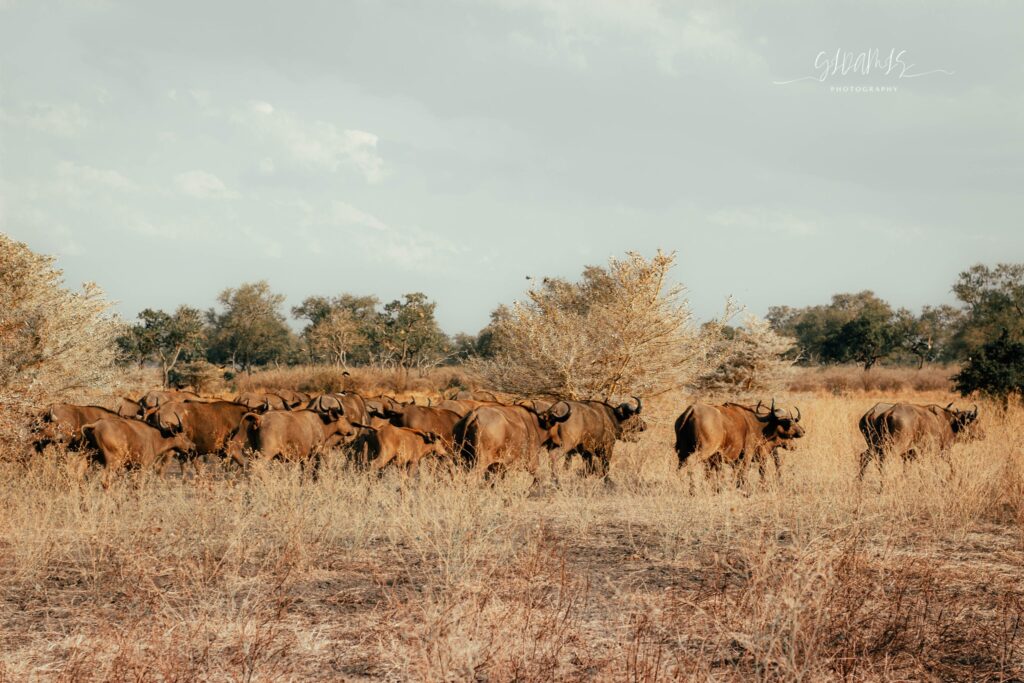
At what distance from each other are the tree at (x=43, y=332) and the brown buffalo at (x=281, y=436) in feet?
9.40

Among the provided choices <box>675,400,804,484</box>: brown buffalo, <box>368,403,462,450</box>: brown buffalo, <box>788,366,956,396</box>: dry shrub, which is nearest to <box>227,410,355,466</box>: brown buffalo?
<box>368,403,462,450</box>: brown buffalo

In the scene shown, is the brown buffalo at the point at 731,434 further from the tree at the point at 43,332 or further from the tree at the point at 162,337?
the tree at the point at 162,337

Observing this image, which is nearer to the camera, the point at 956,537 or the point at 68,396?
the point at 956,537

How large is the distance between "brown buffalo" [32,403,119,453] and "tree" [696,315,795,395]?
15.4m

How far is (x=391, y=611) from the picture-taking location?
213 inches

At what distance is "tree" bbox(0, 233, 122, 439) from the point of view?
41.9 feet

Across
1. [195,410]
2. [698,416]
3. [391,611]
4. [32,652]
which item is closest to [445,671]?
[391,611]

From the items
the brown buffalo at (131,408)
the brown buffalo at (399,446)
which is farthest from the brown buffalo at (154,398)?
the brown buffalo at (399,446)

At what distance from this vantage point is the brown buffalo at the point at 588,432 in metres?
12.1

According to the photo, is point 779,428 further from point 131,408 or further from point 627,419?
point 131,408

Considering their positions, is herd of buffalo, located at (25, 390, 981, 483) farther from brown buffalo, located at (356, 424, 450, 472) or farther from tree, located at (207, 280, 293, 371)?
tree, located at (207, 280, 293, 371)

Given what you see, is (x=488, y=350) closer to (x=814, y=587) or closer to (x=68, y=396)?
(x=68, y=396)

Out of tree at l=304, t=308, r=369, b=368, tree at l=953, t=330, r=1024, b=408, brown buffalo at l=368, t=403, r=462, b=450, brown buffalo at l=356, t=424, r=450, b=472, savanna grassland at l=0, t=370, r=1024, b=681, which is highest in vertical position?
tree at l=304, t=308, r=369, b=368

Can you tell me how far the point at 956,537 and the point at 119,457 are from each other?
10.1m
